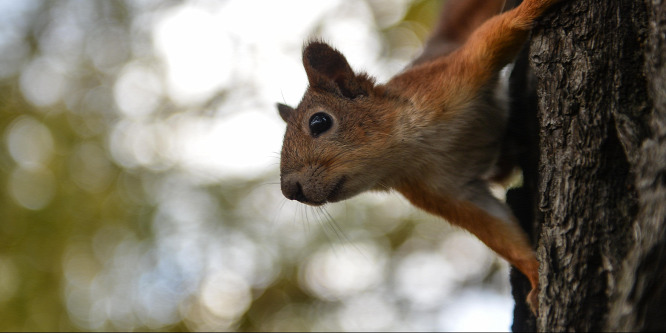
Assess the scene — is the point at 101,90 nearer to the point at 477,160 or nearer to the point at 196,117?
the point at 196,117

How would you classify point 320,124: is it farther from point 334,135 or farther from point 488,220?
point 488,220

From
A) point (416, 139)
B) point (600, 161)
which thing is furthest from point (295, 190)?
point (600, 161)

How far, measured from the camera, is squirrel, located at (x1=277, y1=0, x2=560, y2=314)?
2.54 m

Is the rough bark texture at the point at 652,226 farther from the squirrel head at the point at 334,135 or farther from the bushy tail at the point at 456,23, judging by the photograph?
the bushy tail at the point at 456,23

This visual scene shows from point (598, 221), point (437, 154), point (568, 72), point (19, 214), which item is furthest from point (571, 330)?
point (19, 214)

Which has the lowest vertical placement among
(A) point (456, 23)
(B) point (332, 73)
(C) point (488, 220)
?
(C) point (488, 220)

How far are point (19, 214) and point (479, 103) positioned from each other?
232 inches

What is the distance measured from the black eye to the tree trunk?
1155 mm

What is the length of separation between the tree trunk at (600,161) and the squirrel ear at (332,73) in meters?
1.16

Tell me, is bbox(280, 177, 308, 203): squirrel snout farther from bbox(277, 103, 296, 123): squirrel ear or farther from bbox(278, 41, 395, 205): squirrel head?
bbox(277, 103, 296, 123): squirrel ear

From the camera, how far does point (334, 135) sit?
2.71 metres

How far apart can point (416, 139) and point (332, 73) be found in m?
0.62

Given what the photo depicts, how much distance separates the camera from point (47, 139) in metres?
6.62

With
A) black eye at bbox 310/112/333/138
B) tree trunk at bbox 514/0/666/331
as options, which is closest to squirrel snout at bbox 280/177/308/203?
black eye at bbox 310/112/333/138
